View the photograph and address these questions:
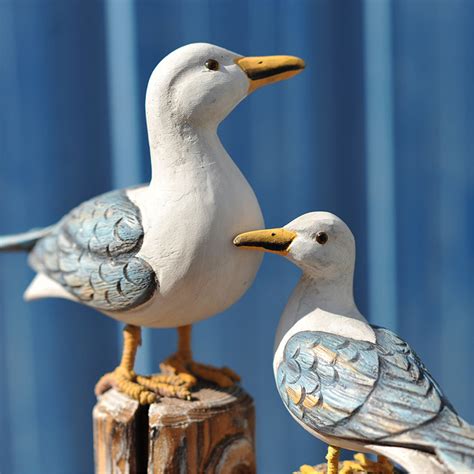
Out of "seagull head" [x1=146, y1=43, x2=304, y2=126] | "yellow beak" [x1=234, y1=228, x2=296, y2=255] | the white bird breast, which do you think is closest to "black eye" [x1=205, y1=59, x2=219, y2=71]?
"seagull head" [x1=146, y1=43, x2=304, y2=126]

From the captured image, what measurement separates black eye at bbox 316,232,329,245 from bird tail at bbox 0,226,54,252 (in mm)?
499

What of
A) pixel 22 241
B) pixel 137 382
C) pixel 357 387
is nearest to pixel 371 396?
pixel 357 387

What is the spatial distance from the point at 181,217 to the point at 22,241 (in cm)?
38

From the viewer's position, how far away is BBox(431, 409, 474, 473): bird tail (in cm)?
76

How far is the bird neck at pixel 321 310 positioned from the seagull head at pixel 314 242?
17 mm

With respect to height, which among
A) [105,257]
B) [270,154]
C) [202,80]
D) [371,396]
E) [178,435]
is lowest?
[178,435]

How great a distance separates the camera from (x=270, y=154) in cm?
157

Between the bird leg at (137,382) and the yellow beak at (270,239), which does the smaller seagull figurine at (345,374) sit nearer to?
the yellow beak at (270,239)

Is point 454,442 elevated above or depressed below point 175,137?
below

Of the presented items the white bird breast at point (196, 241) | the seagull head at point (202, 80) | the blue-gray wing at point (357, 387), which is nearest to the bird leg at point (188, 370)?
the white bird breast at point (196, 241)

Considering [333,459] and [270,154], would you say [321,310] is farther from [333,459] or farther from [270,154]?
[270,154]

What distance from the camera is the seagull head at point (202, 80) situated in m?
0.95

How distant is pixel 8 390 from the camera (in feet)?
5.47

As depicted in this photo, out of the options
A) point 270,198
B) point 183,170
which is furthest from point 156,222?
point 270,198
